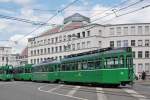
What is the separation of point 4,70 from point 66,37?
44.2 metres

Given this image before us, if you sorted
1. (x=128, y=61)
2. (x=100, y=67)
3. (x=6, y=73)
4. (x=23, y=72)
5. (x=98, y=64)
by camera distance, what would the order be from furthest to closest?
(x=6, y=73) → (x=23, y=72) → (x=98, y=64) → (x=100, y=67) → (x=128, y=61)

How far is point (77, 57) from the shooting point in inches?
1437

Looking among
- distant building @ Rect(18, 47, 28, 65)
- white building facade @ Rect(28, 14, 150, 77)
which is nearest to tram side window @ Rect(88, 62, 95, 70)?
white building facade @ Rect(28, 14, 150, 77)

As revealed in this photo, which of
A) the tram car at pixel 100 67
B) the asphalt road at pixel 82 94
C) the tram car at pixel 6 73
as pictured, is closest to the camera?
the asphalt road at pixel 82 94

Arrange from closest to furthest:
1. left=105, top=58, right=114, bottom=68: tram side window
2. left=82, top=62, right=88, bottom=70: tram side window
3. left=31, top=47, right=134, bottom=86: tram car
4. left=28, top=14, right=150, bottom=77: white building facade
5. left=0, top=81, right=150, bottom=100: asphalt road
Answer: left=0, top=81, right=150, bottom=100: asphalt road < left=31, top=47, right=134, bottom=86: tram car < left=105, top=58, right=114, bottom=68: tram side window < left=82, top=62, right=88, bottom=70: tram side window < left=28, top=14, right=150, bottom=77: white building facade

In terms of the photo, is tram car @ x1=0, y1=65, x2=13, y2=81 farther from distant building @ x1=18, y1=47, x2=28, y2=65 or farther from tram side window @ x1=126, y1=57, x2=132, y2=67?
distant building @ x1=18, y1=47, x2=28, y2=65

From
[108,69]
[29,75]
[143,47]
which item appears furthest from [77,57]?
[143,47]

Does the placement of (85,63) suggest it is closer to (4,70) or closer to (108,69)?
(108,69)

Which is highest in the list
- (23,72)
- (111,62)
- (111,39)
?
(111,39)

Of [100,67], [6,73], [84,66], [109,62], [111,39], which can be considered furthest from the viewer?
[111,39]

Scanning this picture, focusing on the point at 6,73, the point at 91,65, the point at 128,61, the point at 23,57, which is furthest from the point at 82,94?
the point at 23,57

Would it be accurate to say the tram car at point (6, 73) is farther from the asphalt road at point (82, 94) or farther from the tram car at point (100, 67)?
the asphalt road at point (82, 94)

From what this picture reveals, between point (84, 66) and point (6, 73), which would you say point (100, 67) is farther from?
point (6, 73)

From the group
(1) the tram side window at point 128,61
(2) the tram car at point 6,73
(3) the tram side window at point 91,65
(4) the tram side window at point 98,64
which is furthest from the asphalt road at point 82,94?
(2) the tram car at point 6,73
